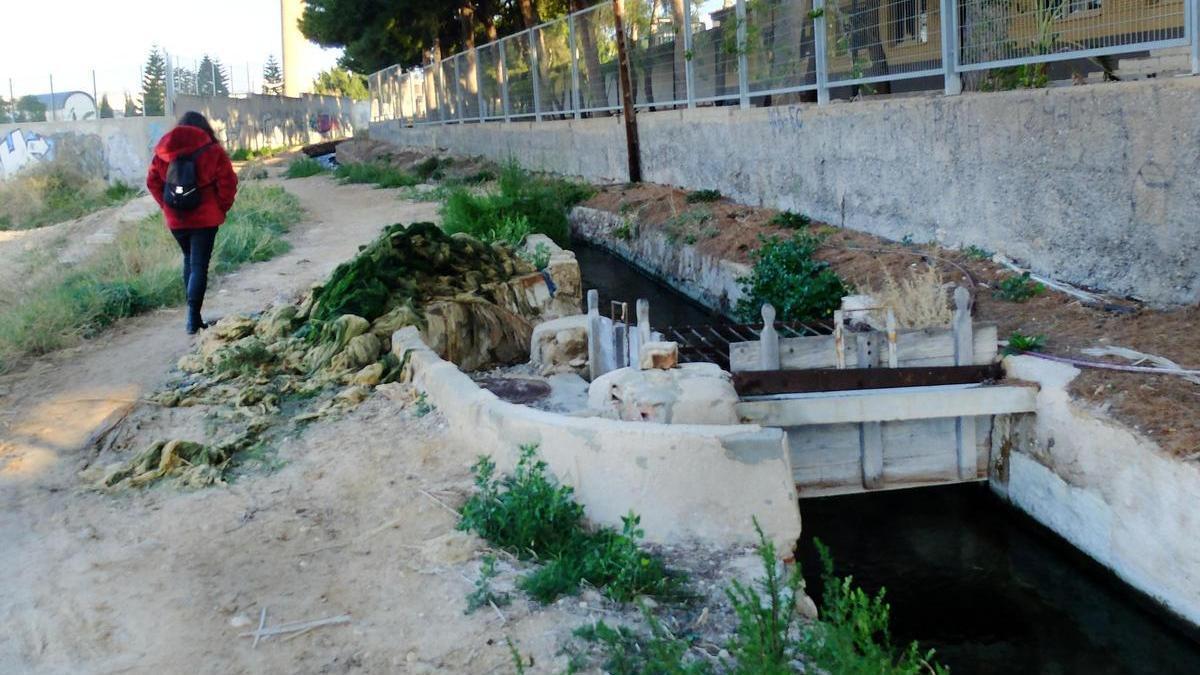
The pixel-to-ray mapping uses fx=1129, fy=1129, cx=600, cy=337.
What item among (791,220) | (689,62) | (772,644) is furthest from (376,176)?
(772,644)

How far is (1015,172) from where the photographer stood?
8.65 m

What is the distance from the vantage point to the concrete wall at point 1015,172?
7160 mm

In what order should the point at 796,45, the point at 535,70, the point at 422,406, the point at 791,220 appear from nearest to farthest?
the point at 422,406 → the point at 791,220 → the point at 796,45 → the point at 535,70

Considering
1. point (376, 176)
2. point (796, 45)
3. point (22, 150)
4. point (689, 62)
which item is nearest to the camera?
point (796, 45)

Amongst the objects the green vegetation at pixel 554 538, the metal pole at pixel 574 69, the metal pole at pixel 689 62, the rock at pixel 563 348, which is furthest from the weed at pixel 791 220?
the metal pole at pixel 574 69

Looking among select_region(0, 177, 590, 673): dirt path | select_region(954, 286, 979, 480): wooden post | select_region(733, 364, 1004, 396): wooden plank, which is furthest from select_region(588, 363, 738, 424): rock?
select_region(954, 286, 979, 480): wooden post

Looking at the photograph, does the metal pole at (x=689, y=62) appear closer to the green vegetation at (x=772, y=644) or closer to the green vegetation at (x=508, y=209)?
the green vegetation at (x=508, y=209)

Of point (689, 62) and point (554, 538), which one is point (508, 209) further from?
point (554, 538)

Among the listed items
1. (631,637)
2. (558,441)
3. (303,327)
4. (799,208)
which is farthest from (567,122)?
(631,637)

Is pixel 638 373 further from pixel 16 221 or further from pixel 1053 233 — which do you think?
pixel 16 221

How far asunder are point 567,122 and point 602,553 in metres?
17.6

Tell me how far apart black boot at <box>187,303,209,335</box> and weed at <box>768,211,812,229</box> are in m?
6.04

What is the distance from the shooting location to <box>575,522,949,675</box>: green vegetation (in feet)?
11.6

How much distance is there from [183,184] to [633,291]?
5.96 meters
